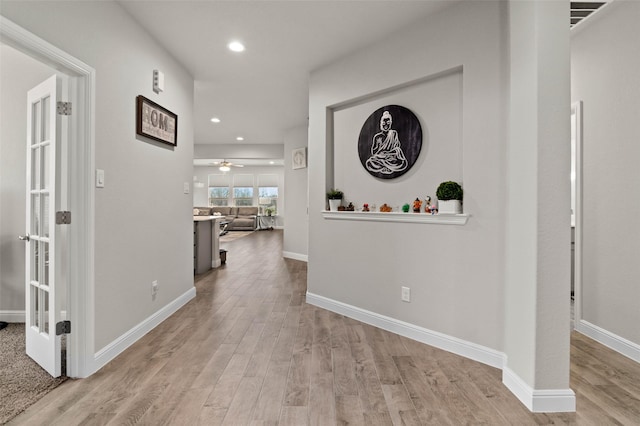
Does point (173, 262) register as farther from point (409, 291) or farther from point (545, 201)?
point (545, 201)

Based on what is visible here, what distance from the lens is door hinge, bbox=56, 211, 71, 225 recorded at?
199 cm

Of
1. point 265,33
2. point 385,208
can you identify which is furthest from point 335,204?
point 265,33

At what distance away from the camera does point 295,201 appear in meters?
6.73

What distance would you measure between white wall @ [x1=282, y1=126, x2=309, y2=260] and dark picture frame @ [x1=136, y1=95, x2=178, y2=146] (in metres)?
3.44

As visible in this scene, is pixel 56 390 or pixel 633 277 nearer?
pixel 56 390

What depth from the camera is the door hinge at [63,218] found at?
1.99 meters

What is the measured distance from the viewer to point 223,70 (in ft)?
12.0

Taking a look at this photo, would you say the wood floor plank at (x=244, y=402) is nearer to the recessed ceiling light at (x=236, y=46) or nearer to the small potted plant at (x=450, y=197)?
the small potted plant at (x=450, y=197)

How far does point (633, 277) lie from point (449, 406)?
173cm

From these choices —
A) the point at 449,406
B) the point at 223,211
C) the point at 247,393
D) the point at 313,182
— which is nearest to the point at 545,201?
the point at 449,406

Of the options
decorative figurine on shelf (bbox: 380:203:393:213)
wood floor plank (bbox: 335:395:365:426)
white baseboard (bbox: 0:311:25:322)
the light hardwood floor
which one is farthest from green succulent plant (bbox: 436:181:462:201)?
white baseboard (bbox: 0:311:25:322)

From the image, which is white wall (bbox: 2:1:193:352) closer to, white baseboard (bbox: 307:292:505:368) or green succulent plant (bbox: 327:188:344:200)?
green succulent plant (bbox: 327:188:344:200)

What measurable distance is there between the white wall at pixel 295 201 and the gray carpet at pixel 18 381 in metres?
4.42

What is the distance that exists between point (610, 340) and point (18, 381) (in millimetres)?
3970
